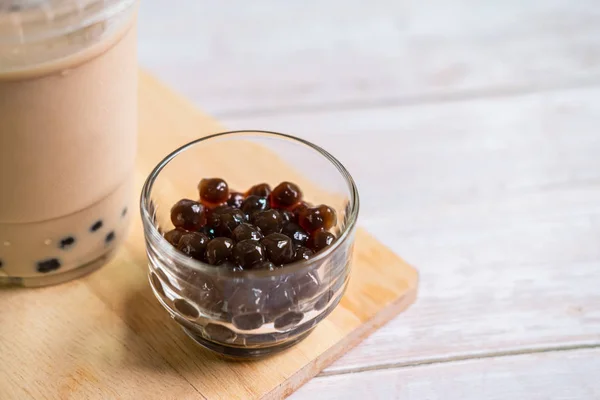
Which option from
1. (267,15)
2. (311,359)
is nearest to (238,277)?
(311,359)

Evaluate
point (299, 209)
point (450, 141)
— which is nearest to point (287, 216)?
point (299, 209)

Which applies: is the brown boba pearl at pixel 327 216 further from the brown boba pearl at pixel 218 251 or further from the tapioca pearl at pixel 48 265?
the tapioca pearl at pixel 48 265

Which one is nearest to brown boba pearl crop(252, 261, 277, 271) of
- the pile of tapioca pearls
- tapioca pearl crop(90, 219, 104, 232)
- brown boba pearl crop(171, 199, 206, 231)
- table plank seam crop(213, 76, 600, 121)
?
the pile of tapioca pearls

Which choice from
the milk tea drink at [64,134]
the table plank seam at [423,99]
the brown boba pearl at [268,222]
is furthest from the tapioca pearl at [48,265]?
the table plank seam at [423,99]

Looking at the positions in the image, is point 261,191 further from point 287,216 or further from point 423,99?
point 423,99

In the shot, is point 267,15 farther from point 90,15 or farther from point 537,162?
point 90,15

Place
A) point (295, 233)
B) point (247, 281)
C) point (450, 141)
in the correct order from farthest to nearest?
point (450, 141), point (295, 233), point (247, 281)

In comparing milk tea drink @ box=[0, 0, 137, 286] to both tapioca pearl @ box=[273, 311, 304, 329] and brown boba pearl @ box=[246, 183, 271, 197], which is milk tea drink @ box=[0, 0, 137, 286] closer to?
brown boba pearl @ box=[246, 183, 271, 197]
